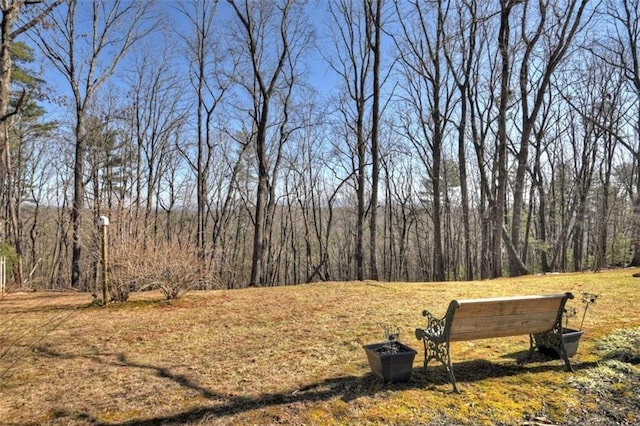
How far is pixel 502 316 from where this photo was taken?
345 cm

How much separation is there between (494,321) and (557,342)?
3.02 feet

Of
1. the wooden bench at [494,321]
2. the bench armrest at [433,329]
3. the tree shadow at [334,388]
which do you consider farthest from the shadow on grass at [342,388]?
the bench armrest at [433,329]

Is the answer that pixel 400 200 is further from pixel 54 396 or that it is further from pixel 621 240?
pixel 54 396

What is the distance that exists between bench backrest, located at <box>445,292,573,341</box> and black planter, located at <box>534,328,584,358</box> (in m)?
0.20

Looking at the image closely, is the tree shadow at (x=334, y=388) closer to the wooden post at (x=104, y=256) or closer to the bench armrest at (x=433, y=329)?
the bench armrest at (x=433, y=329)

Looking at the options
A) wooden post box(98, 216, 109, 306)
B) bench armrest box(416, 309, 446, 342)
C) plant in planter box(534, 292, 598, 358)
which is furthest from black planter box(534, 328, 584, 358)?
wooden post box(98, 216, 109, 306)

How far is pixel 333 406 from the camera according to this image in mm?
3082

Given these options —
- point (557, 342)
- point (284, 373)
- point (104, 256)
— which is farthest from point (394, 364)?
point (104, 256)

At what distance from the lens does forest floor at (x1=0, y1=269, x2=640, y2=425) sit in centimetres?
301

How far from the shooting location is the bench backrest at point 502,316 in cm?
329

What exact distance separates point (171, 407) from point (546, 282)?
9727 mm

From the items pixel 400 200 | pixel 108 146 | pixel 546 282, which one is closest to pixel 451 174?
pixel 400 200

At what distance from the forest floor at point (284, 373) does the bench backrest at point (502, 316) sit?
1.45 feet

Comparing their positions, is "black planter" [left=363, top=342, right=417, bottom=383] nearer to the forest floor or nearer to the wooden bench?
the forest floor
